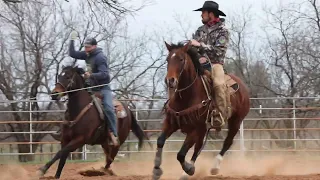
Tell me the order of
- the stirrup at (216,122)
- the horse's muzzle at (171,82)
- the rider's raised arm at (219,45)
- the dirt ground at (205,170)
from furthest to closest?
the dirt ground at (205,170) → the rider's raised arm at (219,45) → the stirrup at (216,122) → the horse's muzzle at (171,82)

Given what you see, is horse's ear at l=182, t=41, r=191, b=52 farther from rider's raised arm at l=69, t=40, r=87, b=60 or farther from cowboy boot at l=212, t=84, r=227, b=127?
rider's raised arm at l=69, t=40, r=87, b=60

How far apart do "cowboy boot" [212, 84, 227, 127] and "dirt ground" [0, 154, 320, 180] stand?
33.4 inches

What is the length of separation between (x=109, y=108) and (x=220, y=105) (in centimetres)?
216

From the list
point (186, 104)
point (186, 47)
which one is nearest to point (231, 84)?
point (186, 104)

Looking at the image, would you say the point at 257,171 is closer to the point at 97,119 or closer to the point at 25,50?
the point at 97,119

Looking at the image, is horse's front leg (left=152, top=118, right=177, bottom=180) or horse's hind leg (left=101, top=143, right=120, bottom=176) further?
horse's hind leg (left=101, top=143, right=120, bottom=176)

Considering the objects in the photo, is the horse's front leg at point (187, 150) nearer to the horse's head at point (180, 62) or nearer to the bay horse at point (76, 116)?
the horse's head at point (180, 62)

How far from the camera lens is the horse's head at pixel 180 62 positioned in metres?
6.67

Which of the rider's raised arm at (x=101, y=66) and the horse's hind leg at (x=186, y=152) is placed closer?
the horse's hind leg at (x=186, y=152)

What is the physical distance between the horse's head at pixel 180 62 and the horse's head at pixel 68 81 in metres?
1.99

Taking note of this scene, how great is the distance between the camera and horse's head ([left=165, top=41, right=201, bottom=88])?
6667 mm

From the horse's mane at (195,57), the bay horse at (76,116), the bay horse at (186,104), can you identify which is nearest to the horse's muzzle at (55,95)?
the bay horse at (76,116)

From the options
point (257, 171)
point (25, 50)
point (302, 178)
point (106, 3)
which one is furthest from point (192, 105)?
point (25, 50)

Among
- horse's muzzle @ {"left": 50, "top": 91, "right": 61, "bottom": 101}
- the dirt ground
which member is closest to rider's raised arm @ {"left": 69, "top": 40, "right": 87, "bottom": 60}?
horse's muzzle @ {"left": 50, "top": 91, "right": 61, "bottom": 101}
